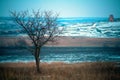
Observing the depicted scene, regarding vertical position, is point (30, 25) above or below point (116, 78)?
Answer: above

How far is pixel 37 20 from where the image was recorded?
9.62m

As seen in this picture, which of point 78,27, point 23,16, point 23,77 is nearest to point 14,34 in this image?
point 78,27

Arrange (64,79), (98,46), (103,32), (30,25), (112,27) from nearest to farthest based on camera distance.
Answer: (64,79), (30,25), (112,27), (103,32), (98,46)

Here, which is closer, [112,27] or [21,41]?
[112,27]

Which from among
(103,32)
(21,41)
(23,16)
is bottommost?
(21,41)

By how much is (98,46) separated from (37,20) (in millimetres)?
13245

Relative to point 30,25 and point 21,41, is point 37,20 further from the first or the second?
point 21,41

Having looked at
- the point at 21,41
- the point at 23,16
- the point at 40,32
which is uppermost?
the point at 23,16

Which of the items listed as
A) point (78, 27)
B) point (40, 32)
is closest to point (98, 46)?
point (78, 27)

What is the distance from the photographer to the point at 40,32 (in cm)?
962

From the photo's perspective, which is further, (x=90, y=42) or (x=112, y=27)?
(x=90, y=42)

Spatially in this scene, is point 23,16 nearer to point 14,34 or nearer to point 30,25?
point 30,25

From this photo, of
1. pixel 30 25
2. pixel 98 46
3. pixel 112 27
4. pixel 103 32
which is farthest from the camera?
pixel 98 46

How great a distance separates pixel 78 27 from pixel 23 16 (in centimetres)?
1000
